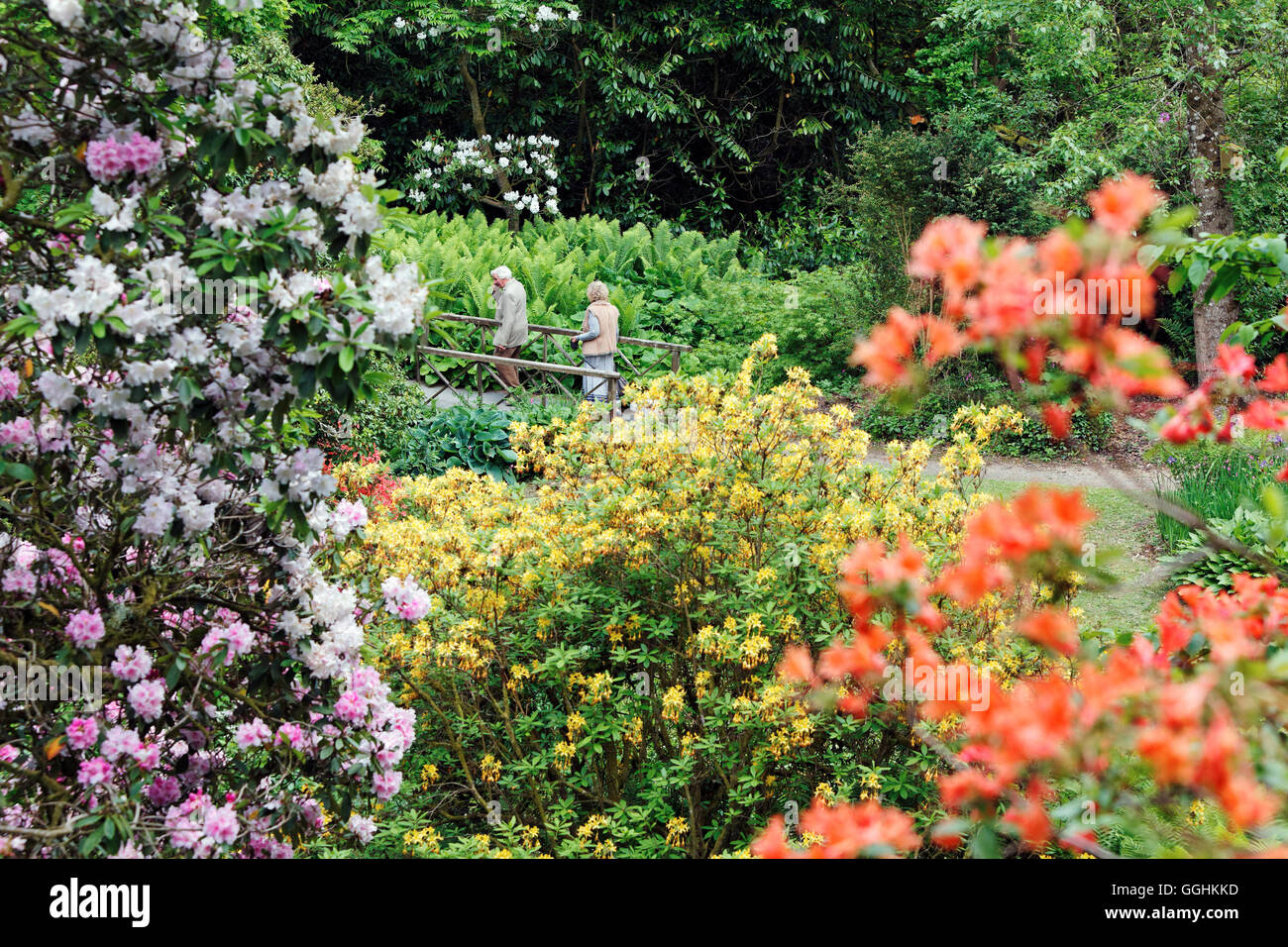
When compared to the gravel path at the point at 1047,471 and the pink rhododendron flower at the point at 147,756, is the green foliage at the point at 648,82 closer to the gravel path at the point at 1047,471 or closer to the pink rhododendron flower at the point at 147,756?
the gravel path at the point at 1047,471

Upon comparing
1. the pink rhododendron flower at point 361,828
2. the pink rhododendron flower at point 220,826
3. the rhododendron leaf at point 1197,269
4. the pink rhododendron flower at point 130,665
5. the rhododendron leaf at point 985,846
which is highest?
the rhododendron leaf at point 1197,269

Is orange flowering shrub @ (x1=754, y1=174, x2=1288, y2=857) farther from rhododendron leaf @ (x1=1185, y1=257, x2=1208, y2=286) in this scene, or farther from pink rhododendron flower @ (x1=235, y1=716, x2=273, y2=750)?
pink rhododendron flower @ (x1=235, y1=716, x2=273, y2=750)

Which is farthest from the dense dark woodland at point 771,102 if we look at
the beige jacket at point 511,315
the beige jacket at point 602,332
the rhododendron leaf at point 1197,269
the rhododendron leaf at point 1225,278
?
the rhododendron leaf at point 1197,269

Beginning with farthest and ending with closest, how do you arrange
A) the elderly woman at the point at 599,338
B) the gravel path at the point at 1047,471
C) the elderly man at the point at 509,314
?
the elderly man at the point at 509,314 → the elderly woman at the point at 599,338 → the gravel path at the point at 1047,471

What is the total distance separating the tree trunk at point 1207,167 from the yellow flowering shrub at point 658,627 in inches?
306

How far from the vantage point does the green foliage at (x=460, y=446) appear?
27.5ft

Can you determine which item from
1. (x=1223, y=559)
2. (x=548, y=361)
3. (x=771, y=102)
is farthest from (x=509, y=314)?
(x=771, y=102)

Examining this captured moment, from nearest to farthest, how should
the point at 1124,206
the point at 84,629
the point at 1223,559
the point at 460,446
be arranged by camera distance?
the point at 1124,206 → the point at 84,629 → the point at 1223,559 → the point at 460,446

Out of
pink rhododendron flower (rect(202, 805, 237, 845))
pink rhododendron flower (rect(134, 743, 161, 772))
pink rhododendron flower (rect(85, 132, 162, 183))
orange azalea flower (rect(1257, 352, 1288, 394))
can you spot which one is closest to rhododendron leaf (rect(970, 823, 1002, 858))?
orange azalea flower (rect(1257, 352, 1288, 394))

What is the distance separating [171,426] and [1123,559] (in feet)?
21.1

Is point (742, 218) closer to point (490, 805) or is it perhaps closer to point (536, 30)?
point (536, 30)

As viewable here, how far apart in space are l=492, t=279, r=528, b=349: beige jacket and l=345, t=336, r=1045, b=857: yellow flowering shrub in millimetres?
6840

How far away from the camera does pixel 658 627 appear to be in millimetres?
3467

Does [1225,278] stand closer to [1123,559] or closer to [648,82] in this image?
[1123,559]
